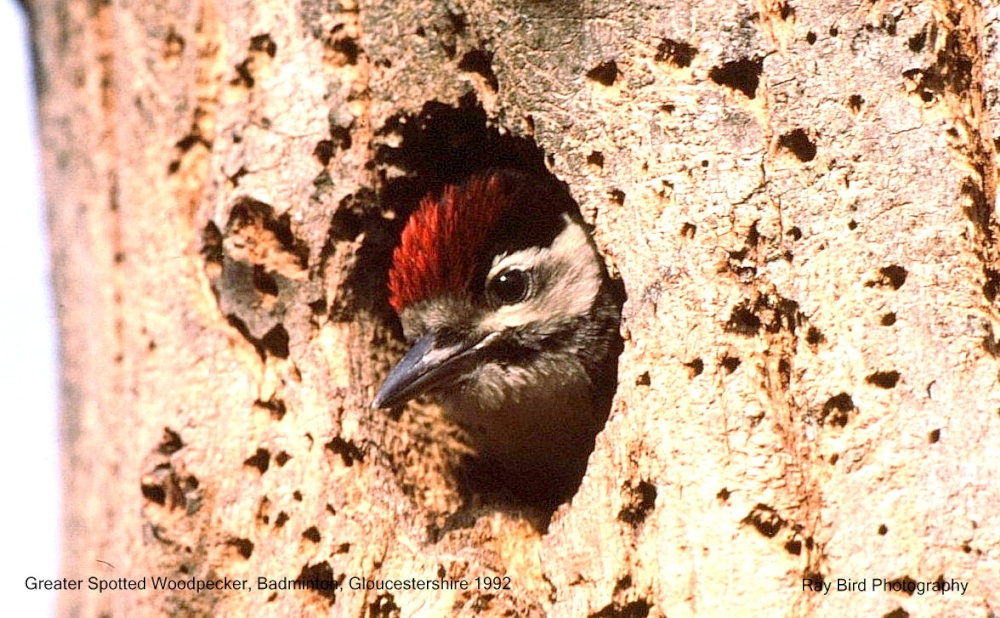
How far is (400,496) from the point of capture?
10.9ft

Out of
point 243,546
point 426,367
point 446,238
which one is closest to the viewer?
point 243,546

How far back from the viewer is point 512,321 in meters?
3.86

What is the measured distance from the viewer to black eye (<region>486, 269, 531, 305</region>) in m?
3.89

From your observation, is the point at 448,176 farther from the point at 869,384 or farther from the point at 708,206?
the point at 869,384

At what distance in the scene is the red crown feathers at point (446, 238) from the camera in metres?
3.69

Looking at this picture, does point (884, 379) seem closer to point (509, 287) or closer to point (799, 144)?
point (799, 144)

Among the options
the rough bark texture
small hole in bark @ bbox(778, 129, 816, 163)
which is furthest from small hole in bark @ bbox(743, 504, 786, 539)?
small hole in bark @ bbox(778, 129, 816, 163)

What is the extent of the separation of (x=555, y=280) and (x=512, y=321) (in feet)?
0.68

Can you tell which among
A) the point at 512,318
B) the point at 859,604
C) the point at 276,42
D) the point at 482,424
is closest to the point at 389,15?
the point at 276,42

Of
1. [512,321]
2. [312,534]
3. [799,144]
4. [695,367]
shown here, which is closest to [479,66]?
[512,321]

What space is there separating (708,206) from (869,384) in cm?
58

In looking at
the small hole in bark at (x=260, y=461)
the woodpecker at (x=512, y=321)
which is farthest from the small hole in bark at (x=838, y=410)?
the small hole in bark at (x=260, y=461)

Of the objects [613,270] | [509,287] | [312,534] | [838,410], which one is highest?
[509,287]

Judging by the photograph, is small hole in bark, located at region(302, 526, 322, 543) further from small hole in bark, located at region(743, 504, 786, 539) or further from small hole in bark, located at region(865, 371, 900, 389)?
small hole in bark, located at region(865, 371, 900, 389)
